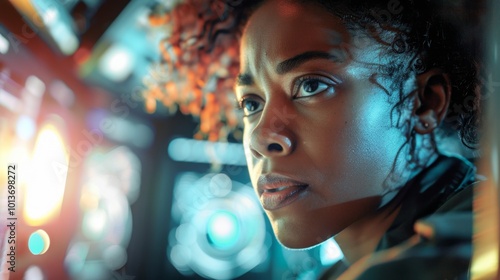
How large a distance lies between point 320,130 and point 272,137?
9 cm

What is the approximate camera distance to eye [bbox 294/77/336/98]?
34.3 inches

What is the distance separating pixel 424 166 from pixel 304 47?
0.99ft

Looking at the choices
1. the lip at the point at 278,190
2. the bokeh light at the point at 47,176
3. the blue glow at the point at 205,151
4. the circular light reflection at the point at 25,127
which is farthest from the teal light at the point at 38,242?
the lip at the point at 278,190

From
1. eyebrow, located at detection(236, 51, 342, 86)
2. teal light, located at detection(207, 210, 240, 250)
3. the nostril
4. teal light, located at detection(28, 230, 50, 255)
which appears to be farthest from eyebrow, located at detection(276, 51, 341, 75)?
teal light, located at detection(28, 230, 50, 255)

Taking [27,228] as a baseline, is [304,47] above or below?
above

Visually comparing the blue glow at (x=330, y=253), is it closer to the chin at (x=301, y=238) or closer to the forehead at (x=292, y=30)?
the chin at (x=301, y=238)

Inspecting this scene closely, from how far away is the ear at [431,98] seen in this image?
2.84 ft

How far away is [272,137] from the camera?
0.89 metres

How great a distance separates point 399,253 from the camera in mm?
818

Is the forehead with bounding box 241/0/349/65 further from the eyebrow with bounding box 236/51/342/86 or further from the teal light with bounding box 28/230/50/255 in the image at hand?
the teal light with bounding box 28/230/50/255

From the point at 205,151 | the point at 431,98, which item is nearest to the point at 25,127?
the point at 205,151

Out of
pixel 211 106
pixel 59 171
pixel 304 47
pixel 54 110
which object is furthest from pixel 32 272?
pixel 304 47

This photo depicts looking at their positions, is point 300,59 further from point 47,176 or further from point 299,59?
point 47,176

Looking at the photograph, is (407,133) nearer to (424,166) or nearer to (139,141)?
(424,166)
